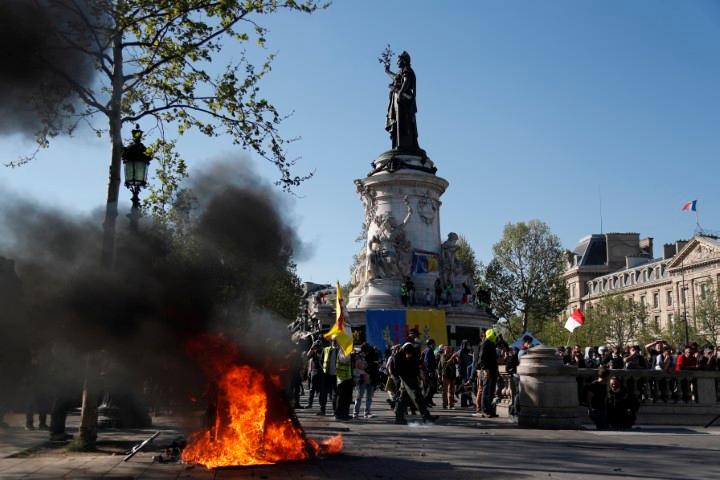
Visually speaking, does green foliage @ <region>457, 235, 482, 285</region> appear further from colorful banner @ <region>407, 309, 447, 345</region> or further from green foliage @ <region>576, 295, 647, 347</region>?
colorful banner @ <region>407, 309, 447, 345</region>

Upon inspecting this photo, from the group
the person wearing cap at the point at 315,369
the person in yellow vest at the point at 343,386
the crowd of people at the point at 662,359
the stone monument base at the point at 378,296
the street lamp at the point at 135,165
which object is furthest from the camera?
the stone monument base at the point at 378,296

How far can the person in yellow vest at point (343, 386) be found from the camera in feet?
53.3

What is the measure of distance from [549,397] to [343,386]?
14.8ft

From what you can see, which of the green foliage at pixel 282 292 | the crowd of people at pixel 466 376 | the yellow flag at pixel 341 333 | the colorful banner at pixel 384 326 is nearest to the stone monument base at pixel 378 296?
the colorful banner at pixel 384 326

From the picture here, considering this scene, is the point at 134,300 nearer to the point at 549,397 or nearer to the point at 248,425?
the point at 248,425

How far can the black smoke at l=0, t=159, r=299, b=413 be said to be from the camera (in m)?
Result: 10.6

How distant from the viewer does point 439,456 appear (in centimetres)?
1020

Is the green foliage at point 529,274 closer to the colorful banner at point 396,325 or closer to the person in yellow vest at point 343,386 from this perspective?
the colorful banner at point 396,325

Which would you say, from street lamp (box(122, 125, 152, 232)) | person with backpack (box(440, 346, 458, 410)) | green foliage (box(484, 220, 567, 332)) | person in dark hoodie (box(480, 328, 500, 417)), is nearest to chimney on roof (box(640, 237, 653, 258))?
green foliage (box(484, 220, 567, 332))

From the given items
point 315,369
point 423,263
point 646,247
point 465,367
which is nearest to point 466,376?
point 465,367

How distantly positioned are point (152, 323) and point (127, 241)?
2.34 m

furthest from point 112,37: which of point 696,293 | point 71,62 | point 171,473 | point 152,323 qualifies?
point 696,293

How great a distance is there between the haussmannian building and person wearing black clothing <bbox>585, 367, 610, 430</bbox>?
60.1m

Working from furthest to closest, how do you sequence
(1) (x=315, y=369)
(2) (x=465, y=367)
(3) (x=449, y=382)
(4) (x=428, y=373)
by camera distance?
(2) (x=465, y=367), (1) (x=315, y=369), (3) (x=449, y=382), (4) (x=428, y=373)
